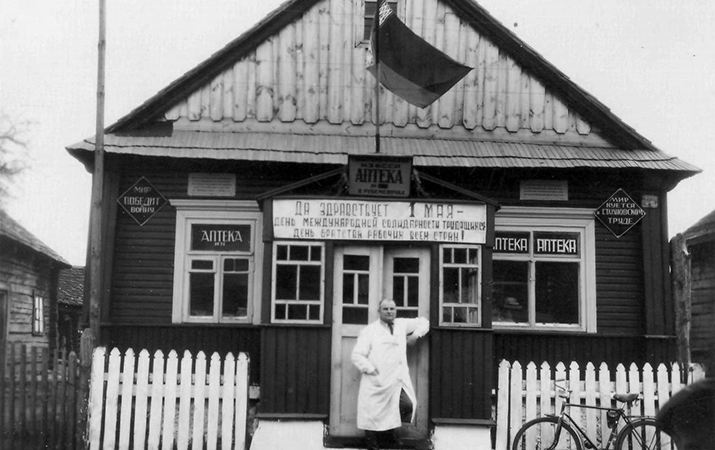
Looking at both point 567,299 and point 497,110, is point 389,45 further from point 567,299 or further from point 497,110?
point 567,299

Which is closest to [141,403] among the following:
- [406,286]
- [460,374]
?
[406,286]

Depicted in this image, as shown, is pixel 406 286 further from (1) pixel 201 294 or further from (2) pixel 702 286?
(2) pixel 702 286

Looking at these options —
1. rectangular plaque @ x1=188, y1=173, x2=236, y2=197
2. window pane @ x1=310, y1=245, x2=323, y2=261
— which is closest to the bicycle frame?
window pane @ x1=310, y1=245, x2=323, y2=261

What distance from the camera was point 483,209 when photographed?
30.7ft

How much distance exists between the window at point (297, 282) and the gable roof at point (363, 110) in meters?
2.13

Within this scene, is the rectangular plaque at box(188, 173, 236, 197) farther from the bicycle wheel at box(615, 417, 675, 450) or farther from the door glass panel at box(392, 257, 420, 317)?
the bicycle wheel at box(615, 417, 675, 450)

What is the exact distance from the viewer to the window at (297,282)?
365 inches

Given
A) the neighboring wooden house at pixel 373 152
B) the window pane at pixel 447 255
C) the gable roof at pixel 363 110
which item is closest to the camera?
the window pane at pixel 447 255

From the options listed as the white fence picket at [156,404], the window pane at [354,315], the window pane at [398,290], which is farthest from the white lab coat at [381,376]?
the white fence picket at [156,404]

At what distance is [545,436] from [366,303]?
268cm

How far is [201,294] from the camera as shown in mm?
11195

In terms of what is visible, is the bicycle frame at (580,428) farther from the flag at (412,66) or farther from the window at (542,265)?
the flag at (412,66)

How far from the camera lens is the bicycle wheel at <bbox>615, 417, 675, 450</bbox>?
28.1 ft

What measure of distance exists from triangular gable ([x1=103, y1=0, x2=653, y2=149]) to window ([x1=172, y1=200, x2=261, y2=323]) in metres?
1.35
